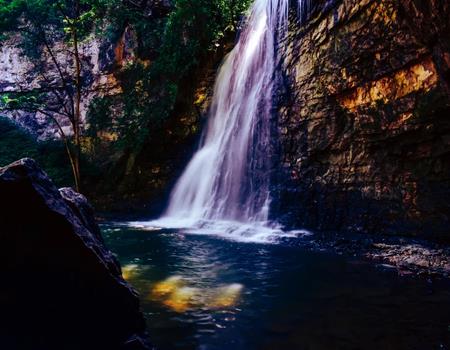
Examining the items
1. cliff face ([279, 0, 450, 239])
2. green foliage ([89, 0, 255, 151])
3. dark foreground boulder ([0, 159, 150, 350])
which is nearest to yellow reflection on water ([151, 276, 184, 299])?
dark foreground boulder ([0, 159, 150, 350])

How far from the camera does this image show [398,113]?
7230 mm

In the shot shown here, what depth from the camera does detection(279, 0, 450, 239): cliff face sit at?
6562 millimetres

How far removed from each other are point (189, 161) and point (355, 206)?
304 inches

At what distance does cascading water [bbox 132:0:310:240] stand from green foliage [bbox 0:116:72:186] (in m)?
7.17

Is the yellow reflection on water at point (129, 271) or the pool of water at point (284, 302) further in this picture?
the yellow reflection on water at point (129, 271)

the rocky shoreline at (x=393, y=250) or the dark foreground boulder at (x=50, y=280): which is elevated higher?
the dark foreground boulder at (x=50, y=280)

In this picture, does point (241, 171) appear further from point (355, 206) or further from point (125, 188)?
point (125, 188)

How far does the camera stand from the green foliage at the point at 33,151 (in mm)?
17219

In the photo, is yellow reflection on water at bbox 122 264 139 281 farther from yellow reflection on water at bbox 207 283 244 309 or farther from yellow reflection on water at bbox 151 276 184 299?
yellow reflection on water at bbox 207 283 244 309

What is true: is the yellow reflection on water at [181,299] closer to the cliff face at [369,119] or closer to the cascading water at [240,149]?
the cascading water at [240,149]

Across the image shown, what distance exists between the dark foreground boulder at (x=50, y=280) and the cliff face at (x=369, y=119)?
6179mm

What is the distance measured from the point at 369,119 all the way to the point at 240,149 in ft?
15.0

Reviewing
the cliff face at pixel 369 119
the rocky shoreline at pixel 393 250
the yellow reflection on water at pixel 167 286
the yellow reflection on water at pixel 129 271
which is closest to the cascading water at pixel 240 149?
the cliff face at pixel 369 119

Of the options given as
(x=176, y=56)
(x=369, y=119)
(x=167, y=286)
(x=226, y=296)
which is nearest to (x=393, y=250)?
(x=369, y=119)
